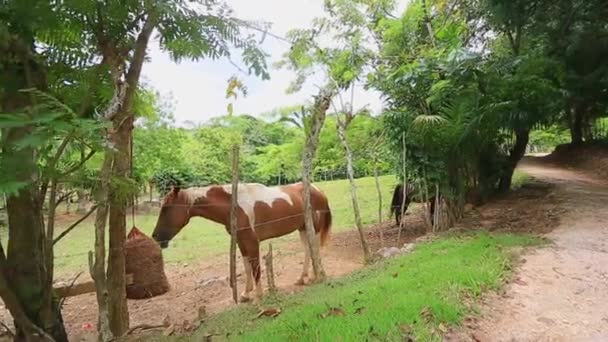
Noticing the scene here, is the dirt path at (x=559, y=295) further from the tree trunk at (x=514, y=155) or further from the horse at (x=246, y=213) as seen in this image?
the horse at (x=246, y=213)

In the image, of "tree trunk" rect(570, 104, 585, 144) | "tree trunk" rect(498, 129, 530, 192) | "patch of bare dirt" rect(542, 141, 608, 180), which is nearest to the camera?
"tree trunk" rect(498, 129, 530, 192)

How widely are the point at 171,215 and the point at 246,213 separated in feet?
3.04

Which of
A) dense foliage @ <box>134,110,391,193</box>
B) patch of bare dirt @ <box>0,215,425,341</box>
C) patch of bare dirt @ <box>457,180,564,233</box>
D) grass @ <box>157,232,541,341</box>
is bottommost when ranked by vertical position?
patch of bare dirt @ <box>0,215,425,341</box>

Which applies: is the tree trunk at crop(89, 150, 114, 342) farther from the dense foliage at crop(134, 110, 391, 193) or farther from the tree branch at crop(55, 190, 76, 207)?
the dense foliage at crop(134, 110, 391, 193)

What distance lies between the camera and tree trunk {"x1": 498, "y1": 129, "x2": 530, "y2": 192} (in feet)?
25.9

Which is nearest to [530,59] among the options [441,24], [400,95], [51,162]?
[400,95]

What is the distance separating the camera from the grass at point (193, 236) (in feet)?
27.6

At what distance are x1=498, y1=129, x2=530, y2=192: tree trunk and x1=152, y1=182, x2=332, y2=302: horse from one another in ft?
13.6

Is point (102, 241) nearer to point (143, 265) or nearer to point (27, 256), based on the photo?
point (27, 256)

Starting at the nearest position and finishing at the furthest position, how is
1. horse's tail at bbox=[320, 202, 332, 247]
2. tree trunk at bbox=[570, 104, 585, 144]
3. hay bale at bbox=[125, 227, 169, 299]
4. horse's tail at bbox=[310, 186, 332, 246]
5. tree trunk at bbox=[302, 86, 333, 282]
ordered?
tree trunk at bbox=[302, 86, 333, 282] < hay bale at bbox=[125, 227, 169, 299] < horse's tail at bbox=[310, 186, 332, 246] < horse's tail at bbox=[320, 202, 332, 247] < tree trunk at bbox=[570, 104, 585, 144]

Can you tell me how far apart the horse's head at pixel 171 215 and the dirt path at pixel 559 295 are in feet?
11.8

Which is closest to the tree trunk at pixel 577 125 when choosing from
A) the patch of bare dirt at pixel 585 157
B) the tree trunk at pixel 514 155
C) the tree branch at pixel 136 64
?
the patch of bare dirt at pixel 585 157

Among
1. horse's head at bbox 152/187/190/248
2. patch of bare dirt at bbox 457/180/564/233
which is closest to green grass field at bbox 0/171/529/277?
patch of bare dirt at bbox 457/180/564/233

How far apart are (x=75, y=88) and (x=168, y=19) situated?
793mm
